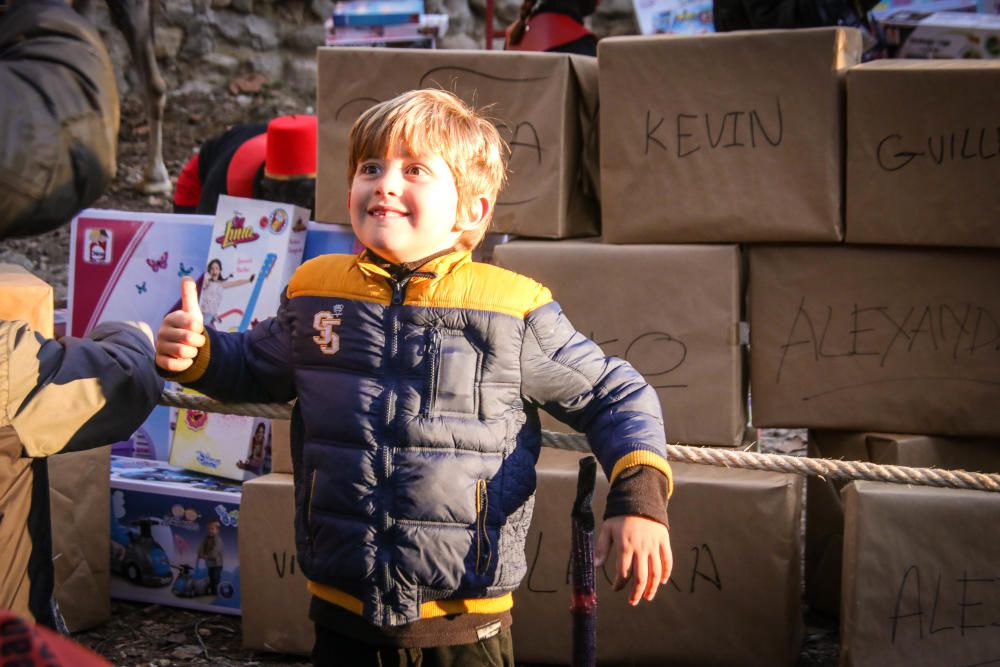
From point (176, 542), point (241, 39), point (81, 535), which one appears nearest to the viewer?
point (81, 535)

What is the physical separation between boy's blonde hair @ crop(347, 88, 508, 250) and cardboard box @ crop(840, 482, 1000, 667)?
43.8 inches

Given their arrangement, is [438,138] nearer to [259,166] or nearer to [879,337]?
[879,337]

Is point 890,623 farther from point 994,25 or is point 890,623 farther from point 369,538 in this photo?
point 994,25

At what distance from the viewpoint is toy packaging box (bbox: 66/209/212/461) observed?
10.6ft

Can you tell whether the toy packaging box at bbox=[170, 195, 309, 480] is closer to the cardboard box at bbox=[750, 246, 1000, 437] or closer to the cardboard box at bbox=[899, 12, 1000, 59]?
the cardboard box at bbox=[750, 246, 1000, 437]

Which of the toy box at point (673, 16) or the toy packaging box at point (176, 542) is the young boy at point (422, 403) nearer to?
the toy packaging box at point (176, 542)

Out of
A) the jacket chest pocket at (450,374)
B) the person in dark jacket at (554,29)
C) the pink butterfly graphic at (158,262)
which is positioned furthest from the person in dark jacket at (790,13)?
the jacket chest pocket at (450,374)

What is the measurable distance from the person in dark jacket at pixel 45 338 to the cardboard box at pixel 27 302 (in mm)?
82

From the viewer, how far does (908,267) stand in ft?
8.05

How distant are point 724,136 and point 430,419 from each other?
1171 millimetres

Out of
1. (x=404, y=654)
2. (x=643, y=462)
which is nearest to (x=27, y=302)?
(x=404, y=654)

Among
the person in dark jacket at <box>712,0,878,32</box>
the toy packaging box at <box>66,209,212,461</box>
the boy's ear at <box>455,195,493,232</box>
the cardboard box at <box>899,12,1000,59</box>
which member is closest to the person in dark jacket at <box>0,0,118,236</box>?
the boy's ear at <box>455,195,493,232</box>

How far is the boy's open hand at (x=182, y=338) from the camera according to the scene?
1.65 m

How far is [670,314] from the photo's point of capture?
2.52 metres
